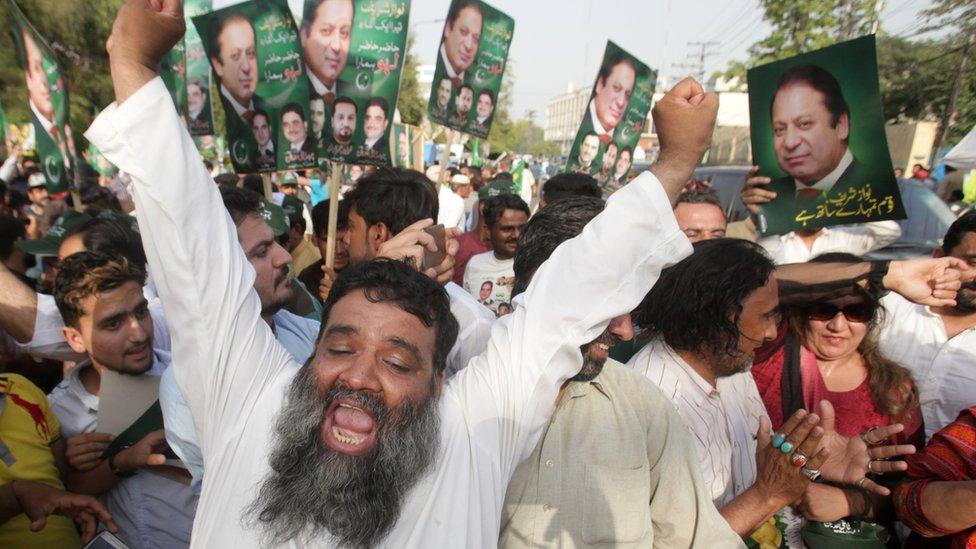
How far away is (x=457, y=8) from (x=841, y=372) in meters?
4.85

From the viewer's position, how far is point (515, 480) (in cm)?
184

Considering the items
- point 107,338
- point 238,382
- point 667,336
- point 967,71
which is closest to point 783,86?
point 667,336

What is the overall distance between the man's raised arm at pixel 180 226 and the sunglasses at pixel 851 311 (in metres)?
2.17

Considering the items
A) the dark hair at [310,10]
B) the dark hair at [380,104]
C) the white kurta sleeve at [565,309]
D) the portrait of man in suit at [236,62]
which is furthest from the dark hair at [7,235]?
the white kurta sleeve at [565,309]

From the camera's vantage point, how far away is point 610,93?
6895mm

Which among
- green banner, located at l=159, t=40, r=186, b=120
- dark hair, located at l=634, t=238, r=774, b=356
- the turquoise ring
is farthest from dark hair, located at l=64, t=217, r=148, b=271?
the turquoise ring

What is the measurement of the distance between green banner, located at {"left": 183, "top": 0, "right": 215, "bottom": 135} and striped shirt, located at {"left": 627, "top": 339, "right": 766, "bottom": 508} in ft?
20.6

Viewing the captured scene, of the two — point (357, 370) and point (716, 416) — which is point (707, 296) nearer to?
point (716, 416)

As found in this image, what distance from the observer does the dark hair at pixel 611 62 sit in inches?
268

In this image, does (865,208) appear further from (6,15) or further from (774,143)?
(6,15)

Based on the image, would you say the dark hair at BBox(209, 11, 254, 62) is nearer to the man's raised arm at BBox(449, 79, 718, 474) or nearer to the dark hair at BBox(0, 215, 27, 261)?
the dark hair at BBox(0, 215, 27, 261)

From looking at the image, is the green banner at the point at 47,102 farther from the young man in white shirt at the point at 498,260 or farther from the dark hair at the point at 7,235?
the young man in white shirt at the point at 498,260

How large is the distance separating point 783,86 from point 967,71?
2095 cm

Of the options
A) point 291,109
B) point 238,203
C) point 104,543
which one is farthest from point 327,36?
point 104,543
